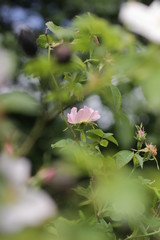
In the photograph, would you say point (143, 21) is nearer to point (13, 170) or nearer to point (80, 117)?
point (13, 170)

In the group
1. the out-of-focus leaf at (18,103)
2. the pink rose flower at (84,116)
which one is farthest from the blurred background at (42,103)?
the pink rose flower at (84,116)

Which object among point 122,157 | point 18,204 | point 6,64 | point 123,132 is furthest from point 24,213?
point 122,157

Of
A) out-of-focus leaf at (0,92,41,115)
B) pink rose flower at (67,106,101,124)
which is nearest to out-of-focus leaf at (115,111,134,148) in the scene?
out-of-focus leaf at (0,92,41,115)

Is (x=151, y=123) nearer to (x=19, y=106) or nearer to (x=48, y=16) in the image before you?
(x=48, y=16)

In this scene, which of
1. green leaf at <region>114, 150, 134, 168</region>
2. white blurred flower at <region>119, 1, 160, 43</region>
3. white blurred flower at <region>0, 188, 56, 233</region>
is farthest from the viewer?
green leaf at <region>114, 150, 134, 168</region>

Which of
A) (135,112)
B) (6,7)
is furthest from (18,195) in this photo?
(6,7)

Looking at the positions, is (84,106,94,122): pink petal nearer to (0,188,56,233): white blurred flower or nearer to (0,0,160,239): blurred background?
(0,0,160,239): blurred background

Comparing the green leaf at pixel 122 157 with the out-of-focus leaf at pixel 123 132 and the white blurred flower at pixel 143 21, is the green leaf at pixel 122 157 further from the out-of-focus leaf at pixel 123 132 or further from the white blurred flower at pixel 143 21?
the white blurred flower at pixel 143 21
